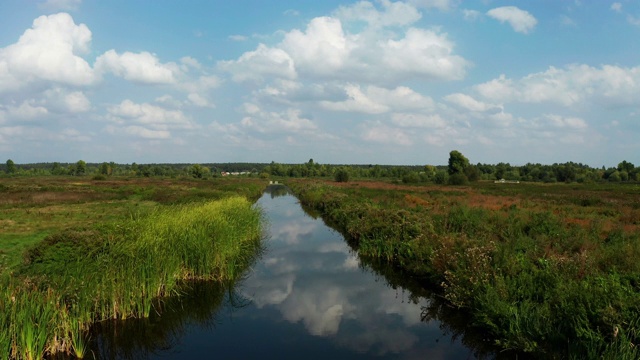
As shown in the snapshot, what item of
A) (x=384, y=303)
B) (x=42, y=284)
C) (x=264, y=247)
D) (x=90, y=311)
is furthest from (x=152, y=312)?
(x=264, y=247)

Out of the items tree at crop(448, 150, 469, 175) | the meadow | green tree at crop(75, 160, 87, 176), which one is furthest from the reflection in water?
green tree at crop(75, 160, 87, 176)

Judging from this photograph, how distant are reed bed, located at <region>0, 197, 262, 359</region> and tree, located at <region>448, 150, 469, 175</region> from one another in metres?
103

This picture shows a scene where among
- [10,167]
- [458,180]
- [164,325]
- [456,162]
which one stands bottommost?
[164,325]

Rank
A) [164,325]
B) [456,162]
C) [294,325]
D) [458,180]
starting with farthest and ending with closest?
[456,162]
[458,180]
[294,325]
[164,325]

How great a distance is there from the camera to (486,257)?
1269 centimetres

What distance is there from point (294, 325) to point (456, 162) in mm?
107651

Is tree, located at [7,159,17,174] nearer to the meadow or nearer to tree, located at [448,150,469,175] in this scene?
tree, located at [448,150,469,175]

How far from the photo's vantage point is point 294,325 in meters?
12.4

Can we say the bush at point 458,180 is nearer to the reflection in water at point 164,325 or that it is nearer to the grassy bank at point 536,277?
the grassy bank at point 536,277

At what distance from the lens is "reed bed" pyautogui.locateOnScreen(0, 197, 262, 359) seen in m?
8.17

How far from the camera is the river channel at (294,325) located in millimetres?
10352

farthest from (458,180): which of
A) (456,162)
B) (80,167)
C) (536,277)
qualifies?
(80,167)

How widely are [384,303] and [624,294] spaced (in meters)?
7.57

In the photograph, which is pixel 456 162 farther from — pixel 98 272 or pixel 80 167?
pixel 80 167
